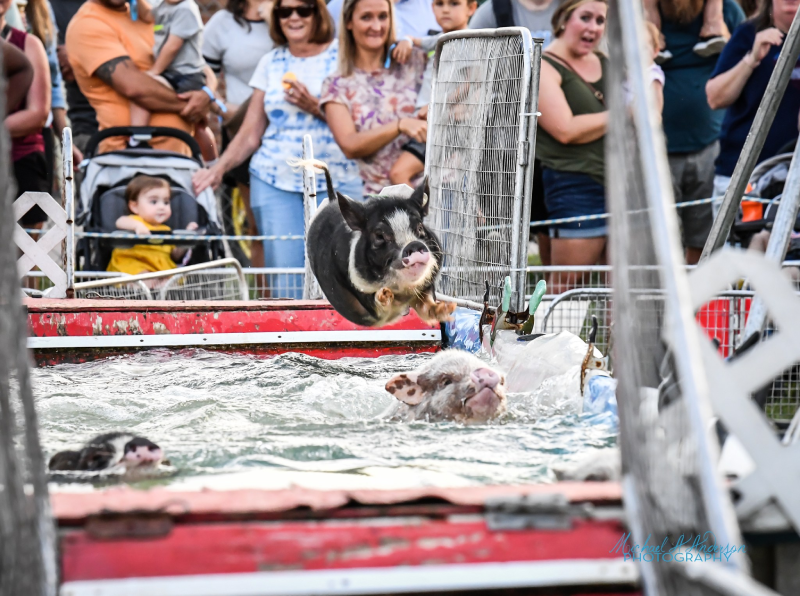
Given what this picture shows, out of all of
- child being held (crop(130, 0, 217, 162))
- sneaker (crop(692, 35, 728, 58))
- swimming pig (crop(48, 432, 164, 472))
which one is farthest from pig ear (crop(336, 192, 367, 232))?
child being held (crop(130, 0, 217, 162))

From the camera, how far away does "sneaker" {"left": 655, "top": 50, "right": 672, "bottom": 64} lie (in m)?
6.81

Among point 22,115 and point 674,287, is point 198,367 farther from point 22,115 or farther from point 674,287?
point 674,287

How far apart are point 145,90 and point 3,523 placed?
636 cm

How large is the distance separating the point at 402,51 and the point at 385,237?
10.1ft

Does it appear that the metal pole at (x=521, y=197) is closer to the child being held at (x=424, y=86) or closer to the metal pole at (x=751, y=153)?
the metal pole at (x=751, y=153)

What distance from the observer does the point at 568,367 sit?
381 centimetres

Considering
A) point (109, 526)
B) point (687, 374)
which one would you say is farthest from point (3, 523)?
point (687, 374)

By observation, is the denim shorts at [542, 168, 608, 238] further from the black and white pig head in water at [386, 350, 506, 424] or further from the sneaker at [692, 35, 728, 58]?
the black and white pig head in water at [386, 350, 506, 424]

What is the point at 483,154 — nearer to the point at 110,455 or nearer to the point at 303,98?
the point at 303,98

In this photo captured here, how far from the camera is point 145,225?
7387mm

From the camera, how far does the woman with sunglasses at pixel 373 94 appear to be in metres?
6.18

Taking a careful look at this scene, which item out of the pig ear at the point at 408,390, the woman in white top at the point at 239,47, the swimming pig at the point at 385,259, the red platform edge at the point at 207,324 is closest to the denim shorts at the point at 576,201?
the red platform edge at the point at 207,324

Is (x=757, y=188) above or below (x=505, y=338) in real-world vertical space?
above

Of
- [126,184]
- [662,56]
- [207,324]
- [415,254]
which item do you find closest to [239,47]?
[126,184]
